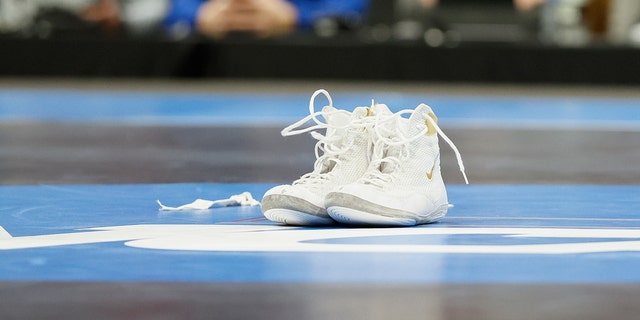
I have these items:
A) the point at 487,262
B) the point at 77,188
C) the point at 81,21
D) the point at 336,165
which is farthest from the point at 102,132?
the point at 81,21

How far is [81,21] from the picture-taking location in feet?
29.9

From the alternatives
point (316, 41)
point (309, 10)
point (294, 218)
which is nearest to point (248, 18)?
point (316, 41)

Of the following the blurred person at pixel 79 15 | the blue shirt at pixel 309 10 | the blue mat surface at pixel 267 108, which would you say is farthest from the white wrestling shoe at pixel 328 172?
the blurred person at pixel 79 15

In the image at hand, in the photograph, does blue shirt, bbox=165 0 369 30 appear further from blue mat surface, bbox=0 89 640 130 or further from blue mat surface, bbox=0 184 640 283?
blue mat surface, bbox=0 184 640 283

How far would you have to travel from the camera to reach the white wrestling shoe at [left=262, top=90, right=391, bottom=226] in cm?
218

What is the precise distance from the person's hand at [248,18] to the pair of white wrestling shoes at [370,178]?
652 centimetres

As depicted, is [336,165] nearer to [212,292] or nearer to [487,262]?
[487,262]

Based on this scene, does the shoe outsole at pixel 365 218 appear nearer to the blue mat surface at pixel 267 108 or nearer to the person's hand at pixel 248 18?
the blue mat surface at pixel 267 108

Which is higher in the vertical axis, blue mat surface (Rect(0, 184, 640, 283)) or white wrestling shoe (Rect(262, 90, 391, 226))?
white wrestling shoe (Rect(262, 90, 391, 226))

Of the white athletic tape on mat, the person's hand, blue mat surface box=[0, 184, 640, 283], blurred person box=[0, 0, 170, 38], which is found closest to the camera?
blue mat surface box=[0, 184, 640, 283]

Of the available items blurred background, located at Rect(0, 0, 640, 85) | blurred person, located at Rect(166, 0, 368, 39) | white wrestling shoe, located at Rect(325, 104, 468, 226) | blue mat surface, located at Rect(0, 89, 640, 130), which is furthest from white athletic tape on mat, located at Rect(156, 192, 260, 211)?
blurred person, located at Rect(166, 0, 368, 39)

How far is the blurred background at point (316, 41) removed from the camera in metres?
8.50

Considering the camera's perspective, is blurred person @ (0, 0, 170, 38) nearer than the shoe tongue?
No

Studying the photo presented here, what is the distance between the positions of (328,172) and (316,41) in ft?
20.9
